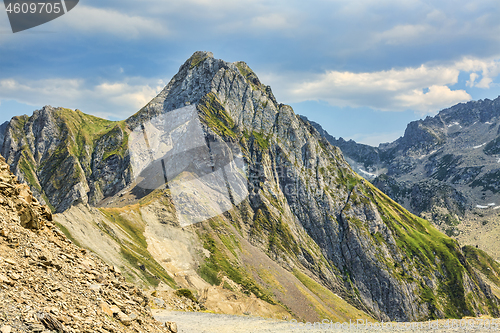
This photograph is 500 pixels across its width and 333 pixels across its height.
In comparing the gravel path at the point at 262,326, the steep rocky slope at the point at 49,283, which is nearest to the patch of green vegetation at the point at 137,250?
the gravel path at the point at 262,326

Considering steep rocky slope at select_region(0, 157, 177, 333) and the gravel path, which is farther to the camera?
the gravel path

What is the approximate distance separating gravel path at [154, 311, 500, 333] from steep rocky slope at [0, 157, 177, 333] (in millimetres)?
14609

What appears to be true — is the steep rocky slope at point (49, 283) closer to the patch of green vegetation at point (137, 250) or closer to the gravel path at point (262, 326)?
the gravel path at point (262, 326)

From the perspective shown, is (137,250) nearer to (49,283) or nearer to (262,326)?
(262,326)

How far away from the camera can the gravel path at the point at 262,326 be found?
40.8m

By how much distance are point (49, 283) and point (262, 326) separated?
105ft

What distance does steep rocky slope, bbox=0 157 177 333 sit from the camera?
758 inches

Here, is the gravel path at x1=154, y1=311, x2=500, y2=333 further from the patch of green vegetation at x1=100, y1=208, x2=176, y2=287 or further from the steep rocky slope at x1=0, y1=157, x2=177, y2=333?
the patch of green vegetation at x1=100, y1=208, x2=176, y2=287

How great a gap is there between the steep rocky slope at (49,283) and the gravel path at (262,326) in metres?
14.6

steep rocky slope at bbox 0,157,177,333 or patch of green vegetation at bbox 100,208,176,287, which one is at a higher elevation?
steep rocky slope at bbox 0,157,177,333

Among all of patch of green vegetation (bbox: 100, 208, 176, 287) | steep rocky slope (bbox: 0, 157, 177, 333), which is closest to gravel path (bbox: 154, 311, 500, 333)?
steep rocky slope (bbox: 0, 157, 177, 333)

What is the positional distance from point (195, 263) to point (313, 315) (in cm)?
6430

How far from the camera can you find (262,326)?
4678cm

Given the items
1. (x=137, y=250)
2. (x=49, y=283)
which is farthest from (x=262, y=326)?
(x=137, y=250)
